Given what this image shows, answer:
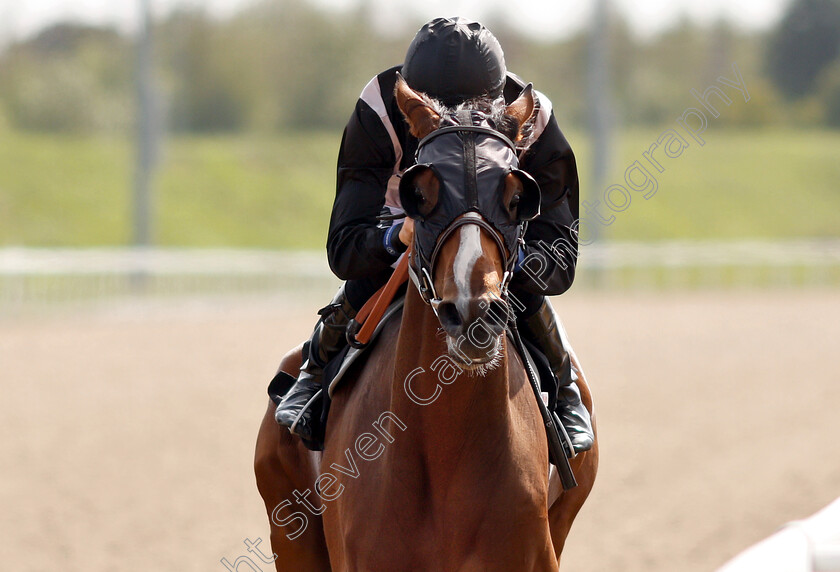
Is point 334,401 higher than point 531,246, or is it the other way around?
point 531,246

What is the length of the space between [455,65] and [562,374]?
1.26m

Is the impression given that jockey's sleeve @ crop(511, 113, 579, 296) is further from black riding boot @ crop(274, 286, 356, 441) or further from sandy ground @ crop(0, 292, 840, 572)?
sandy ground @ crop(0, 292, 840, 572)

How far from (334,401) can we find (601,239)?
2034 centimetres

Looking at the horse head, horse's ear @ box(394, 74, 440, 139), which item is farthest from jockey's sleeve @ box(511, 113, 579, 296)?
horse's ear @ box(394, 74, 440, 139)

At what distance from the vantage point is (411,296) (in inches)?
122

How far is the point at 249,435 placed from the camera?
10031 millimetres

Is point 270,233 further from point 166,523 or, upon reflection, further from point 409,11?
point 166,523

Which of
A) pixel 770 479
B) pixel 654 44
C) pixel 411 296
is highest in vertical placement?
pixel 654 44

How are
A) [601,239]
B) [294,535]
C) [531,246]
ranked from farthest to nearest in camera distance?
[601,239], [294,535], [531,246]

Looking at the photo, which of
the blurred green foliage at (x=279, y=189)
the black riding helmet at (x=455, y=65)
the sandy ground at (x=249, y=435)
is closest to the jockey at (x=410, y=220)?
the black riding helmet at (x=455, y=65)

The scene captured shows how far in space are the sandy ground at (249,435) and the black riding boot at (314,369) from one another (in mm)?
3187

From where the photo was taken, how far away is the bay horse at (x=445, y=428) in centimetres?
271

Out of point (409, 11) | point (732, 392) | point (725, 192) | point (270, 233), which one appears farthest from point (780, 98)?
point (732, 392)

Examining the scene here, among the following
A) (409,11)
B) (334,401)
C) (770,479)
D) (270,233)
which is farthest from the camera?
(409,11)
